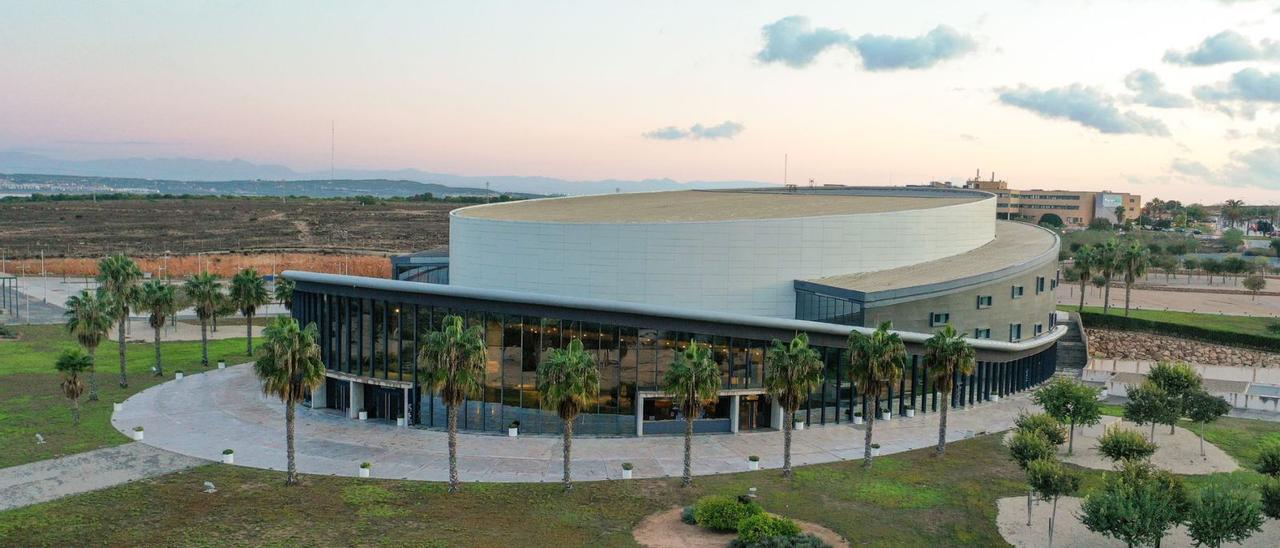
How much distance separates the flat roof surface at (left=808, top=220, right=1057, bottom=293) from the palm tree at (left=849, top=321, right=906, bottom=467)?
12828mm

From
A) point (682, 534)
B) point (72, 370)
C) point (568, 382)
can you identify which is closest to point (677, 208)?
point (568, 382)

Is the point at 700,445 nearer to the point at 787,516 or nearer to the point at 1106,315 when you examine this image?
the point at 787,516

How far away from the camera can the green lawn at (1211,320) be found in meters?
86.1

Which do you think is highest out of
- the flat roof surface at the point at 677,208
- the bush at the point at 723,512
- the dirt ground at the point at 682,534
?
the flat roof surface at the point at 677,208

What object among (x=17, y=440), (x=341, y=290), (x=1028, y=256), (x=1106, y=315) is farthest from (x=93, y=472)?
(x=1106, y=315)

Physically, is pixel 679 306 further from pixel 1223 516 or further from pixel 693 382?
pixel 1223 516

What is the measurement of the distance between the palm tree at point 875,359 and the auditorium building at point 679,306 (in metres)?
1.55

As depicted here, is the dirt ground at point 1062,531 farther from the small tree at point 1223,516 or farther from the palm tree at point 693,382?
the palm tree at point 693,382

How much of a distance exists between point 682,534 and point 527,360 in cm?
1752

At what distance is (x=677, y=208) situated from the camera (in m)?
70.8

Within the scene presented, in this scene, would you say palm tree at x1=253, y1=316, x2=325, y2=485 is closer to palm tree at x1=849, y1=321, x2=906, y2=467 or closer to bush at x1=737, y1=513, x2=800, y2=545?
bush at x1=737, y1=513, x2=800, y2=545

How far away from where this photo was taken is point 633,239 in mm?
54969

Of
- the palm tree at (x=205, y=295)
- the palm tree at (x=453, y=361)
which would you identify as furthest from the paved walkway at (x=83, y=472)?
the palm tree at (x=205, y=295)

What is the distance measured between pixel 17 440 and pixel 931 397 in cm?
5364
